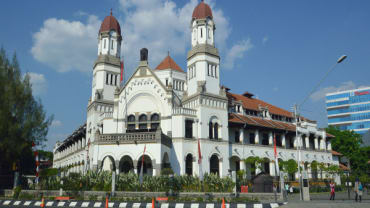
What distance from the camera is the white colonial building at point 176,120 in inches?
1315

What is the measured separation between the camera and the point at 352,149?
6562 cm

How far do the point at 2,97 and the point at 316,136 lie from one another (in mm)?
44752

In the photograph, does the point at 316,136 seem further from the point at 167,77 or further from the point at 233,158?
the point at 167,77

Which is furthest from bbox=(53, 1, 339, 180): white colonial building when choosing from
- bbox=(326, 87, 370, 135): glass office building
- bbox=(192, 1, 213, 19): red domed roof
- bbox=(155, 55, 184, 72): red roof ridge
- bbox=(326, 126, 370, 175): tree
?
bbox=(326, 87, 370, 135): glass office building

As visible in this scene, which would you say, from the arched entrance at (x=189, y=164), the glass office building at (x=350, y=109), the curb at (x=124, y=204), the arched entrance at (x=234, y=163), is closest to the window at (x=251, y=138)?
the arched entrance at (x=234, y=163)

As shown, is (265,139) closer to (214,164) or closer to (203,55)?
(214,164)

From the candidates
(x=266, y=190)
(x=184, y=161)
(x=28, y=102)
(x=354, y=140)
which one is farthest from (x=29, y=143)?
(x=354, y=140)

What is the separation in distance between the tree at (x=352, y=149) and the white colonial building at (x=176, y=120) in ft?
72.3

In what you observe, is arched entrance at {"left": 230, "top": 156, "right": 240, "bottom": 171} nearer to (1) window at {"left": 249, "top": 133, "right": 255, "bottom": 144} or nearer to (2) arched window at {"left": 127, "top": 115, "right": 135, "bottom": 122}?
(1) window at {"left": 249, "top": 133, "right": 255, "bottom": 144}

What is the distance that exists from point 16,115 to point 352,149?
203 feet

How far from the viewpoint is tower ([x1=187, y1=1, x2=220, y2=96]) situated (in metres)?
39.5

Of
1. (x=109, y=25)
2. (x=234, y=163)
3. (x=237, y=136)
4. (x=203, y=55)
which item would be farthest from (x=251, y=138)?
(x=109, y=25)

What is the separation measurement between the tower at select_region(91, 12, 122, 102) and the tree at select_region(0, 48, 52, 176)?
1167cm

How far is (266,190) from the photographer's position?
100 feet
